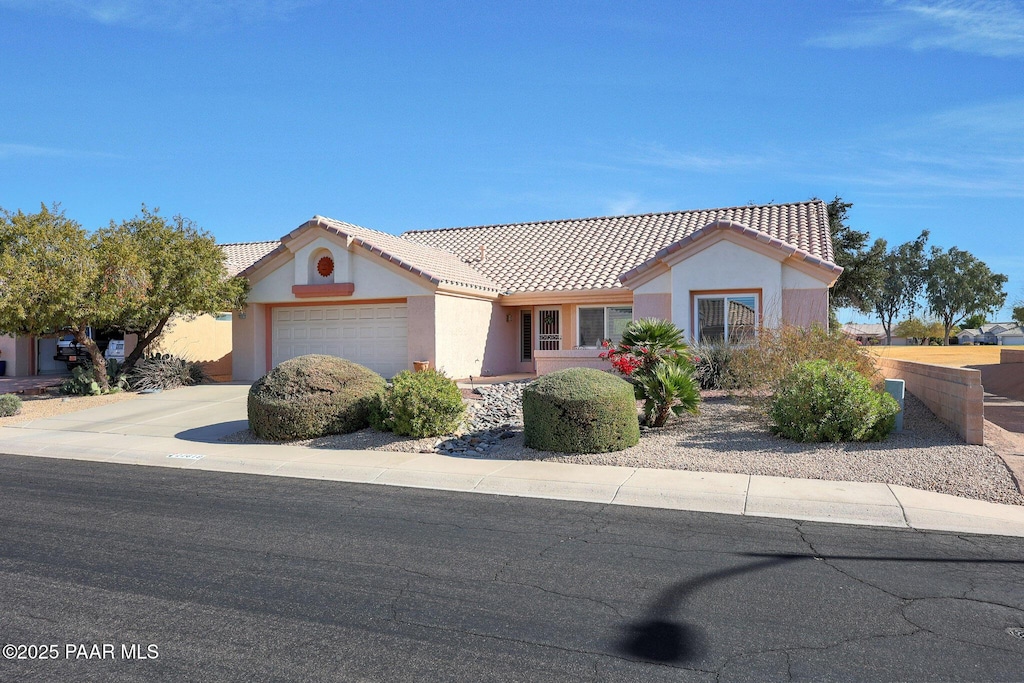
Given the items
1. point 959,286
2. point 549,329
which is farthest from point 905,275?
point 549,329

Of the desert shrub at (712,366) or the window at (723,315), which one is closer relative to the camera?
the desert shrub at (712,366)

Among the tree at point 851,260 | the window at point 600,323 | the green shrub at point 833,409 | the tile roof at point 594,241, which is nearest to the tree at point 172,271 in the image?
the tile roof at point 594,241

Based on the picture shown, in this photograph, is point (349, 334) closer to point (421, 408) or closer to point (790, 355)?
point (421, 408)

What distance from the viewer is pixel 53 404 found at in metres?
18.5

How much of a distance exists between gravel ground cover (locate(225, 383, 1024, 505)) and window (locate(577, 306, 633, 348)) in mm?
8245

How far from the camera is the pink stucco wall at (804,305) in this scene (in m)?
18.5

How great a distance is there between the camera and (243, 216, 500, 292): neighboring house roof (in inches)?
827

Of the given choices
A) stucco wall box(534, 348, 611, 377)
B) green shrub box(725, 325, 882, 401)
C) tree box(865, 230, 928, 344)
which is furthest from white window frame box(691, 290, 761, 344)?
tree box(865, 230, 928, 344)

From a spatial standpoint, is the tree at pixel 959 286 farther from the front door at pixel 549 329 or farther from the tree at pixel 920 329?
the front door at pixel 549 329

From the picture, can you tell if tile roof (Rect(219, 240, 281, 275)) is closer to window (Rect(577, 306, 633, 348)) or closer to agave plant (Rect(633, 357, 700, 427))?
window (Rect(577, 306, 633, 348))

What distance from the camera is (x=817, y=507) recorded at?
26.9ft

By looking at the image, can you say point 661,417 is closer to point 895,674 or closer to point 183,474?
point 183,474

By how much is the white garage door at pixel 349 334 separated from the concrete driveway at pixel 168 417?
136 inches

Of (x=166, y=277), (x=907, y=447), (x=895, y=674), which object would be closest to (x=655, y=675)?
(x=895, y=674)
